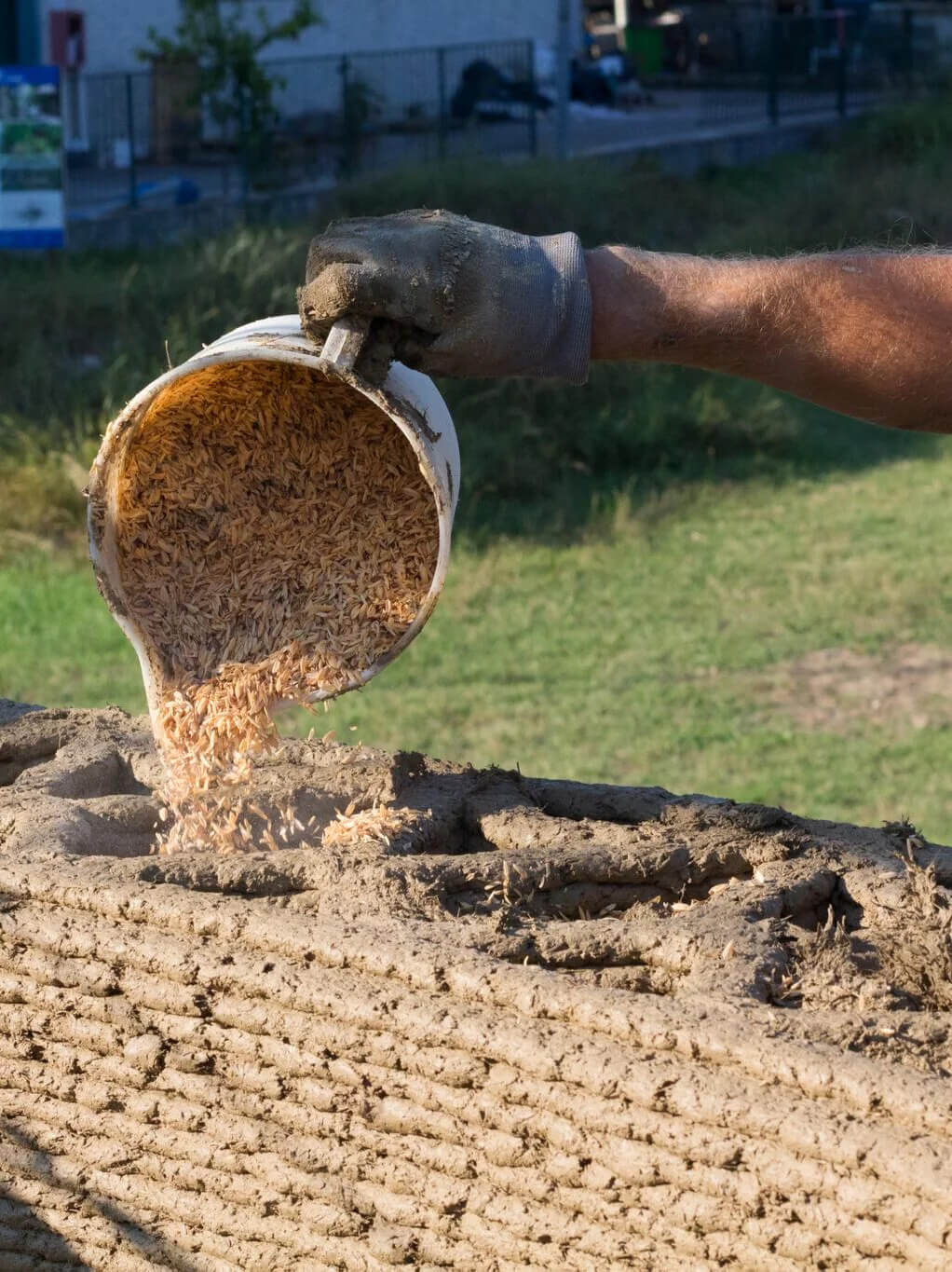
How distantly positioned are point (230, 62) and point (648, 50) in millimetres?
12512

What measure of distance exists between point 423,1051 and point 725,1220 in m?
0.51

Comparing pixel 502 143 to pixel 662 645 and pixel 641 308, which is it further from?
pixel 641 308

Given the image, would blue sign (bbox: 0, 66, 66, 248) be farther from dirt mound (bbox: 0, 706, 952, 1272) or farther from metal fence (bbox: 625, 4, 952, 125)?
metal fence (bbox: 625, 4, 952, 125)

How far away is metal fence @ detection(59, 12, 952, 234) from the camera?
12836 mm

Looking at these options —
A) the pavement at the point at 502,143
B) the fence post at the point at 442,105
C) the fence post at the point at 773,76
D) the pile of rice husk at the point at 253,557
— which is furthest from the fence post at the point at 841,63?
the pile of rice husk at the point at 253,557

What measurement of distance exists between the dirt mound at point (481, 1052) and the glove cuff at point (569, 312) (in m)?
0.87

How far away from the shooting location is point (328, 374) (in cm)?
309

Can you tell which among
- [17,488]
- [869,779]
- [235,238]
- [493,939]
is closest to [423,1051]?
[493,939]

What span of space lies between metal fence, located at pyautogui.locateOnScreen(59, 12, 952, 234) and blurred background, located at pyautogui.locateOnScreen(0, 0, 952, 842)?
0.04m

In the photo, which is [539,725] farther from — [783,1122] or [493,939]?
[783,1122]

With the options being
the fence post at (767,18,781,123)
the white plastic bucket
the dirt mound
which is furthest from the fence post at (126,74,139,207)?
the dirt mound

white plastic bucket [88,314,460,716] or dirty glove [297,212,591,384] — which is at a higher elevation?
dirty glove [297,212,591,384]

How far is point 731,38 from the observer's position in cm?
2202

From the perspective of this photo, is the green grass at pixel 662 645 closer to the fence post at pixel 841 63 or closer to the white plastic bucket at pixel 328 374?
the white plastic bucket at pixel 328 374
